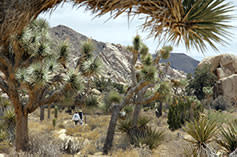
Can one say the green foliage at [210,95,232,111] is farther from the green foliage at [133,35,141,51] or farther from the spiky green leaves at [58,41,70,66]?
the spiky green leaves at [58,41,70,66]

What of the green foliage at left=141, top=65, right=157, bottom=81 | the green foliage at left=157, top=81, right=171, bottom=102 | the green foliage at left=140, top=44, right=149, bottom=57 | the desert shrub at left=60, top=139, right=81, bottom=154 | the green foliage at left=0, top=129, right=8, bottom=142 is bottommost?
the desert shrub at left=60, top=139, right=81, bottom=154

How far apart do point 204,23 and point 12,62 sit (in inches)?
295

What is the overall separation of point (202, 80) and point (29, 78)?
1240 inches

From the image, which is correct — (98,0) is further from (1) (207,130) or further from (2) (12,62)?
(2) (12,62)

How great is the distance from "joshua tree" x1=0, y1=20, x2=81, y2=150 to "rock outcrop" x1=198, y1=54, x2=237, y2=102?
2911cm

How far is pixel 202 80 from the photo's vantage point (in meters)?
32.4

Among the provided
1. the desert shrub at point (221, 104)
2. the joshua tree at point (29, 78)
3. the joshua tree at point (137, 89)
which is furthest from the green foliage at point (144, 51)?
the desert shrub at point (221, 104)

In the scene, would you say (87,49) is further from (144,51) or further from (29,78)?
(144,51)

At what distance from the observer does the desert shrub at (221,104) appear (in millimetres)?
27734

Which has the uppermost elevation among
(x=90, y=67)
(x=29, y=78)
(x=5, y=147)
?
(x=90, y=67)

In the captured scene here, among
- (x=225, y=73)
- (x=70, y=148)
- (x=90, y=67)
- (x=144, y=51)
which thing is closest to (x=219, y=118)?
(x=144, y=51)

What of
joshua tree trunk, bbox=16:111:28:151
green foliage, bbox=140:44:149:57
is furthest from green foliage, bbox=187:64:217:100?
joshua tree trunk, bbox=16:111:28:151

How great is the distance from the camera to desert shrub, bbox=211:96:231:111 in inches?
1092

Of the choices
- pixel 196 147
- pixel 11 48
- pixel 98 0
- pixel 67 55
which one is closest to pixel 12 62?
pixel 11 48
